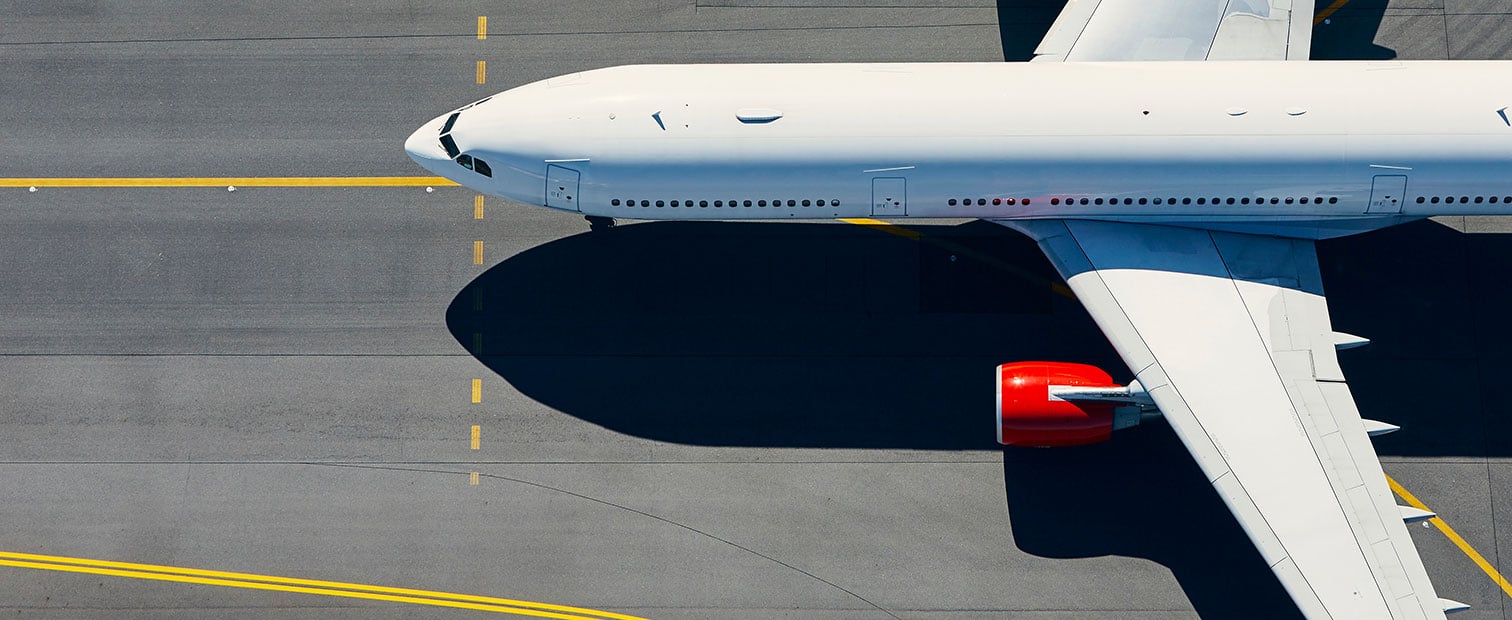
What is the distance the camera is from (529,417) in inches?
733

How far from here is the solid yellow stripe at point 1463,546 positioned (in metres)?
17.7

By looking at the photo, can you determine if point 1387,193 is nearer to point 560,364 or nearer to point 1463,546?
point 1463,546

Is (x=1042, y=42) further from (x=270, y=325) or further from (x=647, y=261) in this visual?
(x=270, y=325)

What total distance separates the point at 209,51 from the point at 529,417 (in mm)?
9055

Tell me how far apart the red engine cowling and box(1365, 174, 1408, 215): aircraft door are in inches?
182

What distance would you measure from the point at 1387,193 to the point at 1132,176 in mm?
3773

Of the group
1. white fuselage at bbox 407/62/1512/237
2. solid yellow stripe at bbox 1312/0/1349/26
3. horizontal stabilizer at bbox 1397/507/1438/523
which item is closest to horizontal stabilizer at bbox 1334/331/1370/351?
white fuselage at bbox 407/62/1512/237

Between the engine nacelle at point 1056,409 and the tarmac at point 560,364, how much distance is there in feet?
4.38

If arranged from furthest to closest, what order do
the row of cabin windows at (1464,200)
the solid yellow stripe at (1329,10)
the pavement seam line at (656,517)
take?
the solid yellow stripe at (1329,10)
the pavement seam line at (656,517)
the row of cabin windows at (1464,200)

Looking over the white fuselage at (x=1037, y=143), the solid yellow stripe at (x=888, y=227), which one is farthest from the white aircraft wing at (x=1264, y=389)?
the solid yellow stripe at (x=888, y=227)

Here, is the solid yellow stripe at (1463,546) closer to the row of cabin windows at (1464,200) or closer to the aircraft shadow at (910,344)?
the aircraft shadow at (910,344)

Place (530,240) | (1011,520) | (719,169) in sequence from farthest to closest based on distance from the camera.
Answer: (530,240) → (1011,520) → (719,169)

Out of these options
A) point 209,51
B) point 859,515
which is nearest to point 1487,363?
point 859,515

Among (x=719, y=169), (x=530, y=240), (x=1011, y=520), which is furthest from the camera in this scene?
(x=530, y=240)
